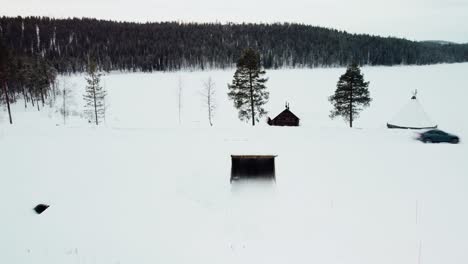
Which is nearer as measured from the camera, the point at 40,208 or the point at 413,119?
the point at 40,208

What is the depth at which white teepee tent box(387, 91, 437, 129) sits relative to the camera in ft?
102

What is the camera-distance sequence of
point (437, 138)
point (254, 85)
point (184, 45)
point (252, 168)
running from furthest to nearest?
1. point (184, 45)
2. point (254, 85)
3. point (437, 138)
4. point (252, 168)

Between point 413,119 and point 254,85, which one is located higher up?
point 254,85

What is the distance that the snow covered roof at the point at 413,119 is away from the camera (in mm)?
31188

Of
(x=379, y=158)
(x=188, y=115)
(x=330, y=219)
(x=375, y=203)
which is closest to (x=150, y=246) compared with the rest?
(x=330, y=219)

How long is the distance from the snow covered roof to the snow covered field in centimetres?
663

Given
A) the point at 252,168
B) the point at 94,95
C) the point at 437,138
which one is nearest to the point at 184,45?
the point at 94,95

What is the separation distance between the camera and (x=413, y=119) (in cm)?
3177

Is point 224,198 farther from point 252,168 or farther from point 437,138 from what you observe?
point 437,138

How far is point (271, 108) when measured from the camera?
66875mm

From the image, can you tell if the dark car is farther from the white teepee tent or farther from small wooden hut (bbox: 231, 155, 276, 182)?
small wooden hut (bbox: 231, 155, 276, 182)

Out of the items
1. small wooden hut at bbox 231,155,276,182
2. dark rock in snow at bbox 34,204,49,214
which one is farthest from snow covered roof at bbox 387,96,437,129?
dark rock in snow at bbox 34,204,49,214

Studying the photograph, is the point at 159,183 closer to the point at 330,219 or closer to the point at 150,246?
the point at 150,246

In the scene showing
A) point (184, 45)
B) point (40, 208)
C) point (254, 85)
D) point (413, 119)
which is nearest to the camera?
point (40, 208)
